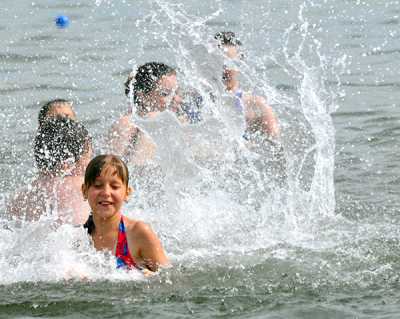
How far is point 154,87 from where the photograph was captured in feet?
32.0

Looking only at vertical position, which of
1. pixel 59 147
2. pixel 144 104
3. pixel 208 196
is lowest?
pixel 208 196

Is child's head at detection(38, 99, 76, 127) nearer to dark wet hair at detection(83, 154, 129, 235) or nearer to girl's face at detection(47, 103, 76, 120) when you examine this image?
girl's face at detection(47, 103, 76, 120)

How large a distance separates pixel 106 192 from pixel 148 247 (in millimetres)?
461

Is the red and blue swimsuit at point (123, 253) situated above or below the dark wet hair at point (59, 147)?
below

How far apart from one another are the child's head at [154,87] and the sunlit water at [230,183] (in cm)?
21

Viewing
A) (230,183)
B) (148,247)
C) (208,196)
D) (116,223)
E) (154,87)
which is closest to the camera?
(148,247)

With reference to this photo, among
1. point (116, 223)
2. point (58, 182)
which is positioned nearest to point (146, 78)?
point (58, 182)

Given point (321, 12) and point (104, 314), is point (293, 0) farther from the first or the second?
point (104, 314)

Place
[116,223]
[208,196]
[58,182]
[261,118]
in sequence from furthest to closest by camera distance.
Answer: [261,118], [208,196], [58,182], [116,223]

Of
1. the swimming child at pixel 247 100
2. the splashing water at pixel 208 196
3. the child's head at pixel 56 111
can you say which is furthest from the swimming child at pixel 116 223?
the swimming child at pixel 247 100

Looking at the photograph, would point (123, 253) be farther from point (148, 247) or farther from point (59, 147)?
point (59, 147)

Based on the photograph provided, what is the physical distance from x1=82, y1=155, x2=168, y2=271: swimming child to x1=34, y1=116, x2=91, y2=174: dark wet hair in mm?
895

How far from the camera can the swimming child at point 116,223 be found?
6867 mm

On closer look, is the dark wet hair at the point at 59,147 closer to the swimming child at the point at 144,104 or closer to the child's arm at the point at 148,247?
the child's arm at the point at 148,247
